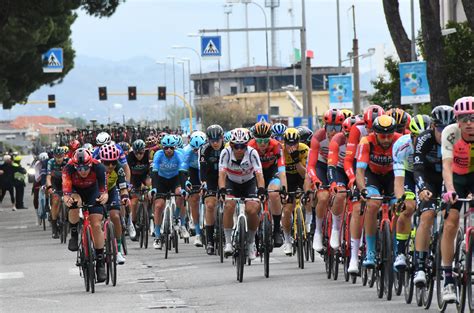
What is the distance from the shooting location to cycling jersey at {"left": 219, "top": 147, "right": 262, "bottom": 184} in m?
18.0

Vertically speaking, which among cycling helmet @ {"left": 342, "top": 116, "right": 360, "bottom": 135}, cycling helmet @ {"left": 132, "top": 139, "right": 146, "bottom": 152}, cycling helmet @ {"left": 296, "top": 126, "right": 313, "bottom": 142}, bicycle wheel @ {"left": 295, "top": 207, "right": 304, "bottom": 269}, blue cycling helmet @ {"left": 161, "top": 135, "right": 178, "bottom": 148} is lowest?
bicycle wheel @ {"left": 295, "top": 207, "right": 304, "bottom": 269}

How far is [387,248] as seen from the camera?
14.4 meters

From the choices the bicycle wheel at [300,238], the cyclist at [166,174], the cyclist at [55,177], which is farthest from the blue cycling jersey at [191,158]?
the cyclist at [55,177]

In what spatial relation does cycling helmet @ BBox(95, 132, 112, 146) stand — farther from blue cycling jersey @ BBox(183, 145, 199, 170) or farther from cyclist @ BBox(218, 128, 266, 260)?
cyclist @ BBox(218, 128, 266, 260)

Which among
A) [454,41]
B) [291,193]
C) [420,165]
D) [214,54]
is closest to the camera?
[420,165]

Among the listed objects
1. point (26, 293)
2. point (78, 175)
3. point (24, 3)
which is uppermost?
point (24, 3)

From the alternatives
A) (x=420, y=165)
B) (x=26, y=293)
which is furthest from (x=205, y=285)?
(x=420, y=165)

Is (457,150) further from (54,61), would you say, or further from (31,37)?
(54,61)

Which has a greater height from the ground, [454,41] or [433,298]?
[454,41]

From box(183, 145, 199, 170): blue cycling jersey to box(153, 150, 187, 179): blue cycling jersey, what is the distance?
0.15 m

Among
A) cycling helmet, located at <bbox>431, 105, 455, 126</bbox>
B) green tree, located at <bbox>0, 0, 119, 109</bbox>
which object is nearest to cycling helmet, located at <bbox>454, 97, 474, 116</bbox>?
cycling helmet, located at <bbox>431, 105, 455, 126</bbox>

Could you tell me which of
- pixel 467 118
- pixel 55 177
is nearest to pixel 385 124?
pixel 467 118

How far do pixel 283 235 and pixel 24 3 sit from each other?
2484 centimetres

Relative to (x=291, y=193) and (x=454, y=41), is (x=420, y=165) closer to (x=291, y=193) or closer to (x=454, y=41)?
(x=291, y=193)
